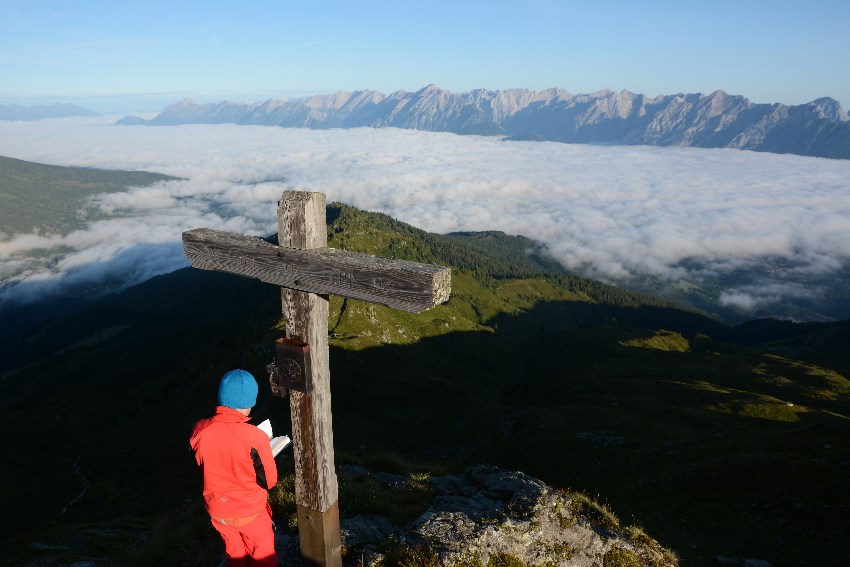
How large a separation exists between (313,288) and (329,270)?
0.48m

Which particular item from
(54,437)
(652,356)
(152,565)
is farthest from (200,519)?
(652,356)

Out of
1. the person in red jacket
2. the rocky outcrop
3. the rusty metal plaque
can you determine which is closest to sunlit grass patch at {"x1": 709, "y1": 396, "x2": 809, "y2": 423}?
the rocky outcrop

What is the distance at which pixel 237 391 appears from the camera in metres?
8.84

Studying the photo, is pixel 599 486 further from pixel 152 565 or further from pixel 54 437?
pixel 54 437

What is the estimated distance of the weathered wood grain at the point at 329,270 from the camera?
7.05 metres

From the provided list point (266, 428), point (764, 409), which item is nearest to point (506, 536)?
point (266, 428)

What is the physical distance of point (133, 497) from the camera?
76938 mm

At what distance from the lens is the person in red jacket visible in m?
8.79

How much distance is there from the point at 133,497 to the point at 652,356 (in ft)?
602

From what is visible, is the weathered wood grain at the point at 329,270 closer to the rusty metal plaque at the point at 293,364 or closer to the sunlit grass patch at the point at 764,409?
the rusty metal plaque at the point at 293,364

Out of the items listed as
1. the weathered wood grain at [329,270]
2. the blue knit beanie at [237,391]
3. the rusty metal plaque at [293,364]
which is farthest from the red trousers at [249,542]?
the weathered wood grain at [329,270]

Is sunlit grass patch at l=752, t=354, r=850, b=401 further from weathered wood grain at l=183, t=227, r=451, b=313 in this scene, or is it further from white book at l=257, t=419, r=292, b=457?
weathered wood grain at l=183, t=227, r=451, b=313

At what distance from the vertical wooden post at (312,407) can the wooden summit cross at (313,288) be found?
2cm

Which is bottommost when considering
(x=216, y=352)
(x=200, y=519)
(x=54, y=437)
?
(x=54, y=437)
